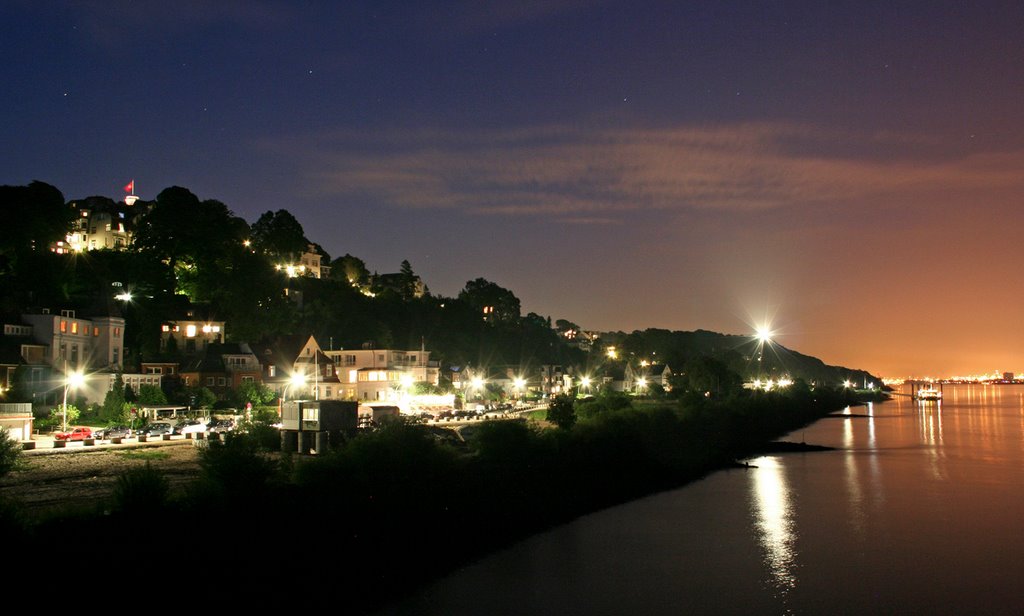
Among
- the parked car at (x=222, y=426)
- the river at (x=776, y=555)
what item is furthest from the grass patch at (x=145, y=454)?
the river at (x=776, y=555)

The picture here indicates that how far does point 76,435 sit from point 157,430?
19.7 ft

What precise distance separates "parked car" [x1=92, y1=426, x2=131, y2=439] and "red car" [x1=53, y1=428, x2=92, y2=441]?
1.31m

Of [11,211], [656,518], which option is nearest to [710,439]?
[656,518]

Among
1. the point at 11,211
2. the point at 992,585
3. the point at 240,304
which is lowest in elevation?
the point at 992,585

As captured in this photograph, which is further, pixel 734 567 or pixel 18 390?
pixel 18 390

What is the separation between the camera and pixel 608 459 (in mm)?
51281

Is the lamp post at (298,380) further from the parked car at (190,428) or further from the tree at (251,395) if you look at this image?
the parked car at (190,428)

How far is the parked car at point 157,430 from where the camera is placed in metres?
49.4

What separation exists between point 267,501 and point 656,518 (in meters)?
22.6

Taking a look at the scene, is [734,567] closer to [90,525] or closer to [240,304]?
[90,525]

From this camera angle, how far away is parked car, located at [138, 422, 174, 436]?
162ft

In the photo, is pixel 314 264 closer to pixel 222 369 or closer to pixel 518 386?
pixel 518 386

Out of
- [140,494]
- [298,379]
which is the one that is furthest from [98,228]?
[140,494]

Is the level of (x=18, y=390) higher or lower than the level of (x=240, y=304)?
lower
